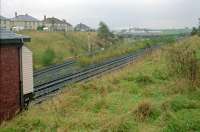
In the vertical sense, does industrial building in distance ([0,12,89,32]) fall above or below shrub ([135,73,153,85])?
above

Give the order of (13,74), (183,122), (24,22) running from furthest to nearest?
1. (24,22)
2. (13,74)
3. (183,122)

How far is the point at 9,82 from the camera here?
1398 cm

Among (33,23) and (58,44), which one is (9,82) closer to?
(58,44)

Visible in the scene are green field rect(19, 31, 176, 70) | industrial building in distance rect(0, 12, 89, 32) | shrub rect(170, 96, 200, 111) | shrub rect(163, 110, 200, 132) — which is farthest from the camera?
industrial building in distance rect(0, 12, 89, 32)

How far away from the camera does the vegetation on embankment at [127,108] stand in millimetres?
12219

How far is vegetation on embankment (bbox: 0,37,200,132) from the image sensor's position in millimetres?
12219

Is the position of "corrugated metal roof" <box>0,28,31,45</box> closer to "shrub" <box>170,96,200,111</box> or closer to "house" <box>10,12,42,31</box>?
"shrub" <box>170,96,200,111</box>

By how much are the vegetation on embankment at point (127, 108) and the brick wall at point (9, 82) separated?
0.49m

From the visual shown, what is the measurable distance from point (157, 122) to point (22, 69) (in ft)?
17.3

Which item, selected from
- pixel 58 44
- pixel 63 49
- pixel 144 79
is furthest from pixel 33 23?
pixel 144 79

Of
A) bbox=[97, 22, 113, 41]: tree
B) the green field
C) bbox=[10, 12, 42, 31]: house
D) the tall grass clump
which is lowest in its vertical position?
the green field

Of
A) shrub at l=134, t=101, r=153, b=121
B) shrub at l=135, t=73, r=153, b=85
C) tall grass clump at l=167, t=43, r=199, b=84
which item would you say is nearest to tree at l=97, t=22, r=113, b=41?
shrub at l=135, t=73, r=153, b=85

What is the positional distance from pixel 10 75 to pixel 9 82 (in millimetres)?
247

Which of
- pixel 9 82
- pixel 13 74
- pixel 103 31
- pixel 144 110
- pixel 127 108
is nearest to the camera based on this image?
pixel 144 110
